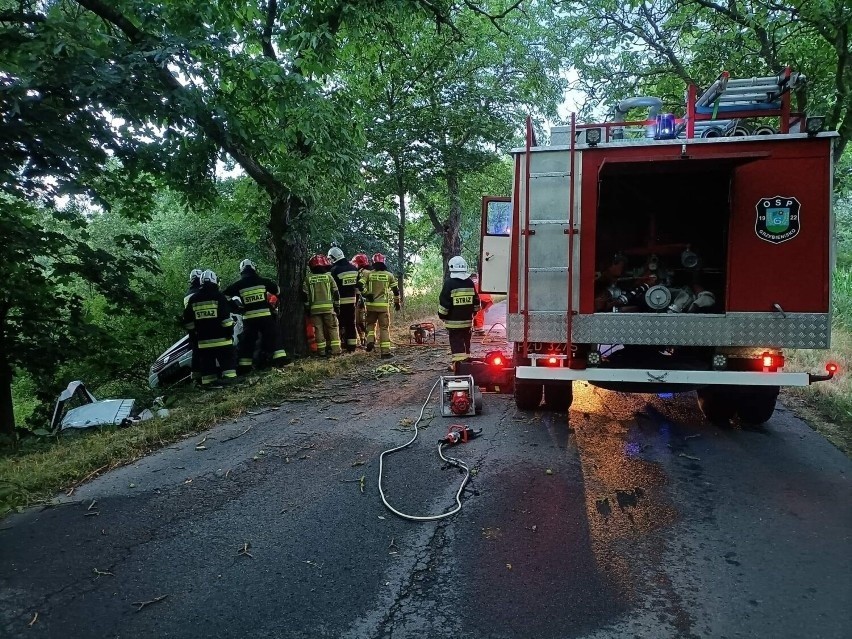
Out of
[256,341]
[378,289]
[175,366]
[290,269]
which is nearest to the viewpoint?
[256,341]

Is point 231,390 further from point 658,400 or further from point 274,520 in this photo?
point 658,400

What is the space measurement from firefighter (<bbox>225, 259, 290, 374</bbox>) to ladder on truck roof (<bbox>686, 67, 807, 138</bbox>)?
6182mm

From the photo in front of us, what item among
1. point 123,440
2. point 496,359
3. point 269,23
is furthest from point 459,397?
point 269,23

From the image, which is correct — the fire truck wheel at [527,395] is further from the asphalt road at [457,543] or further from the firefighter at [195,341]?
the firefighter at [195,341]

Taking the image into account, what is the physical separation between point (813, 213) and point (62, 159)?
6.90 meters

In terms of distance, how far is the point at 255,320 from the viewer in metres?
8.74

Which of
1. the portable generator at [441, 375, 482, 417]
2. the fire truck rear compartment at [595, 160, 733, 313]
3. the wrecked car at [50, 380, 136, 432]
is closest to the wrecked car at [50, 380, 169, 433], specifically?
the wrecked car at [50, 380, 136, 432]

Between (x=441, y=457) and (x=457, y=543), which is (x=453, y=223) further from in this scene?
(x=457, y=543)

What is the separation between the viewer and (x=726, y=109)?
218 inches

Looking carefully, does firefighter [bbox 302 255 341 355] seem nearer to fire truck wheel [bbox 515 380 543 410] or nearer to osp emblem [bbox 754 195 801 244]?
fire truck wheel [bbox 515 380 543 410]

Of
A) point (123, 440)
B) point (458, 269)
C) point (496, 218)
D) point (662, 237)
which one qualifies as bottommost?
point (123, 440)

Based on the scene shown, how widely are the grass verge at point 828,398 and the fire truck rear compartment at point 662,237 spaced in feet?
5.32

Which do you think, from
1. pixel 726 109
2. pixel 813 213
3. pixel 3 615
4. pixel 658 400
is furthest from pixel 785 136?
pixel 3 615

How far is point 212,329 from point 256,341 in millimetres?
978
